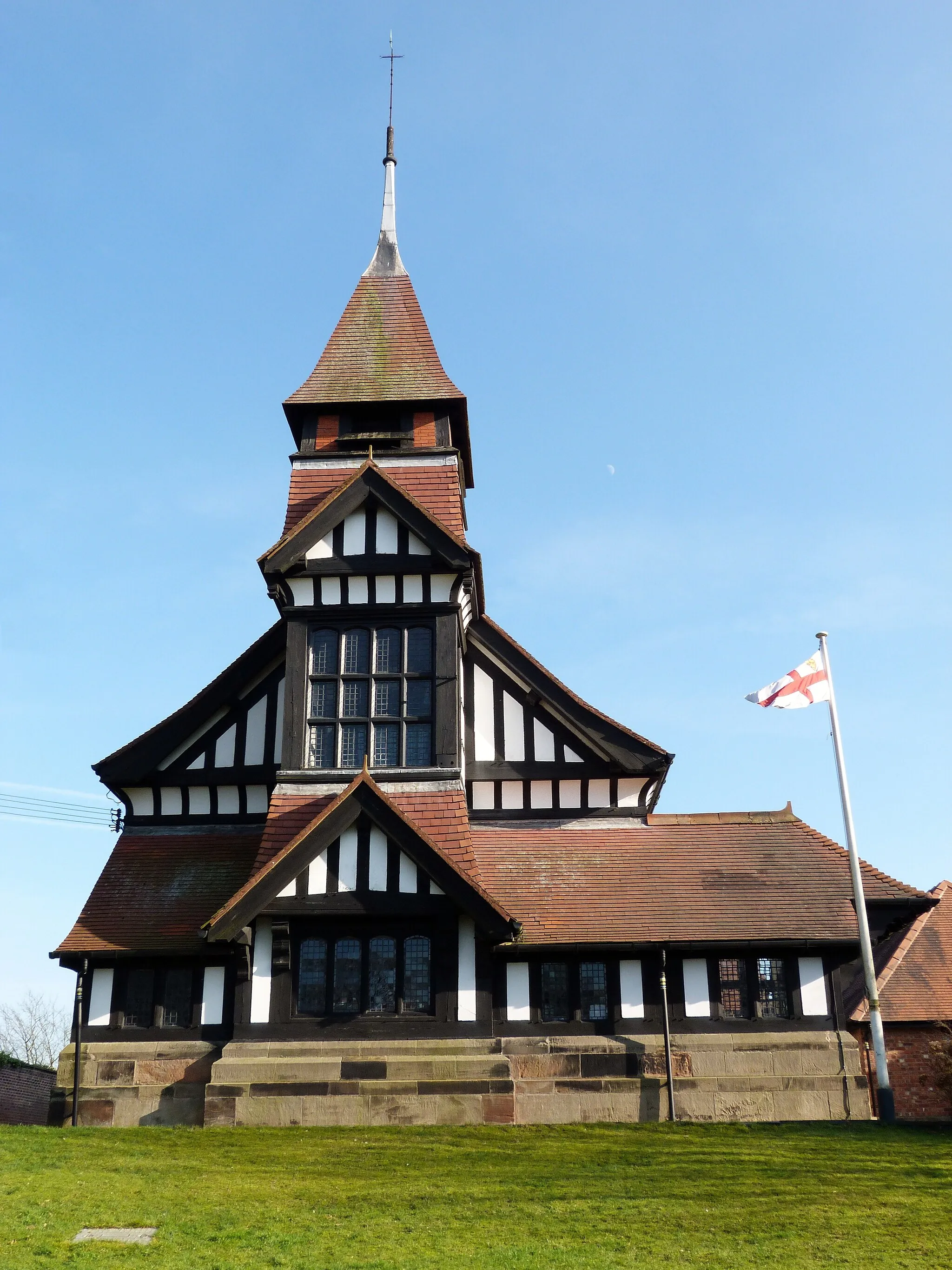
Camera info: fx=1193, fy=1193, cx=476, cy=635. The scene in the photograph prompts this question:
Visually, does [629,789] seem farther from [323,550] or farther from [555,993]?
[323,550]

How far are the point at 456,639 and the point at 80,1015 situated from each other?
942cm

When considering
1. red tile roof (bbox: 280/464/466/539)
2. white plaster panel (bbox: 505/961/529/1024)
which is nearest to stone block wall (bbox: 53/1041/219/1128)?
white plaster panel (bbox: 505/961/529/1024)

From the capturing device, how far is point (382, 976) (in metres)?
20.2

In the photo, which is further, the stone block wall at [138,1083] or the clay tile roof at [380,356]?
the clay tile roof at [380,356]

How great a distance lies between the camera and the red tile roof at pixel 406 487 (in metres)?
23.9

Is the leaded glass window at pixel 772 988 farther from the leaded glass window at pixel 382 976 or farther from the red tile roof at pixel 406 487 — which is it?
the red tile roof at pixel 406 487

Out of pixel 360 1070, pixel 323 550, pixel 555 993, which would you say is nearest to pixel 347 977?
pixel 360 1070

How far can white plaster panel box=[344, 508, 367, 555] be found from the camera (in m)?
23.0

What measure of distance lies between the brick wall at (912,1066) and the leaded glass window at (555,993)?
32.9 feet

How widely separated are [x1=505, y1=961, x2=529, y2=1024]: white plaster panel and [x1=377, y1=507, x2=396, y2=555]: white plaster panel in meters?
7.99

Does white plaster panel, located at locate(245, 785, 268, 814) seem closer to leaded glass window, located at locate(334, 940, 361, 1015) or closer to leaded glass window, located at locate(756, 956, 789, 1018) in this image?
leaded glass window, located at locate(334, 940, 361, 1015)

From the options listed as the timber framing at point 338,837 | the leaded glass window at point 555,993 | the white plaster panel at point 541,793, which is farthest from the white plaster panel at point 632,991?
the white plaster panel at point 541,793

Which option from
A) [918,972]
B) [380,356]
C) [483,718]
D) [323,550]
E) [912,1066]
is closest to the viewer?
[323,550]

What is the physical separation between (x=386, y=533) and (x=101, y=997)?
32.6 feet
